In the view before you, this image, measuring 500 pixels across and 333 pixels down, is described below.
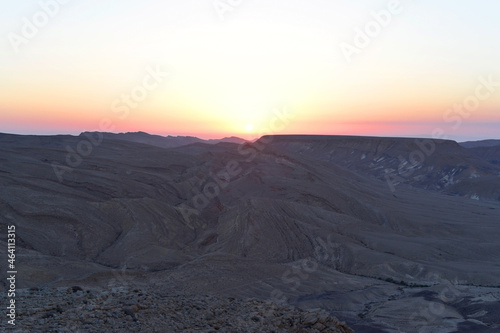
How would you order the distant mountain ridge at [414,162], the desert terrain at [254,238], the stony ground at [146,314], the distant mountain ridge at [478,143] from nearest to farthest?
the stony ground at [146,314]
the desert terrain at [254,238]
the distant mountain ridge at [414,162]
the distant mountain ridge at [478,143]

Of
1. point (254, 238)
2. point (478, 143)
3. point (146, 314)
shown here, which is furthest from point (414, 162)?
point (146, 314)

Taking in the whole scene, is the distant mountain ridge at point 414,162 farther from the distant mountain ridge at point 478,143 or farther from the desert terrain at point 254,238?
the distant mountain ridge at point 478,143

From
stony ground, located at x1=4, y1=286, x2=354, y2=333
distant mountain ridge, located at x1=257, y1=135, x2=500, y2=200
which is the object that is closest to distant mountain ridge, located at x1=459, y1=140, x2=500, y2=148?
distant mountain ridge, located at x1=257, y1=135, x2=500, y2=200

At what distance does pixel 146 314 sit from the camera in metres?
9.20

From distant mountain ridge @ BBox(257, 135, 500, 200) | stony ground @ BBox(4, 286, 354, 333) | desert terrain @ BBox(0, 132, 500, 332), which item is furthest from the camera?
distant mountain ridge @ BBox(257, 135, 500, 200)

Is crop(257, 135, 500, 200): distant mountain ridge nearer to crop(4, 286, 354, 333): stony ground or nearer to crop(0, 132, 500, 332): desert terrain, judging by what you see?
crop(0, 132, 500, 332): desert terrain

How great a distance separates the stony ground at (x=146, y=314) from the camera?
8.23 meters

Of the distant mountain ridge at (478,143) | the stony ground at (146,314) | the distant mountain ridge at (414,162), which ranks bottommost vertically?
the stony ground at (146,314)

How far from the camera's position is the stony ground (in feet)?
27.0

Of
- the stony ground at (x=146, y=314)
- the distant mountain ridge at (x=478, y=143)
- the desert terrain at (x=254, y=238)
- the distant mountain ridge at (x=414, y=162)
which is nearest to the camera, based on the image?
the stony ground at (x=146, y=314)

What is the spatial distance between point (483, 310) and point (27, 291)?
1789 centimetres

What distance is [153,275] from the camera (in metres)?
22.5

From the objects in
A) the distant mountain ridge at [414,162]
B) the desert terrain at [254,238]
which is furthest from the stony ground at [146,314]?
the distant mountain ridge at [414,162]

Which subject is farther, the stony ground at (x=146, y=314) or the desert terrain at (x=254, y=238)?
the desert terrain at (x=254, y=238)
